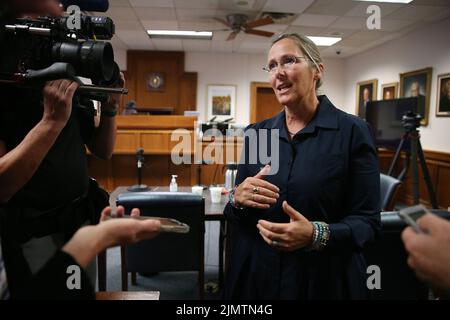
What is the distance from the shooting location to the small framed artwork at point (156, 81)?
5.96 m

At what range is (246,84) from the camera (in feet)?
20.4

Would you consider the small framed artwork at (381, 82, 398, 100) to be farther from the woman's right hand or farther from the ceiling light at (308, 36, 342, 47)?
the ceiling light at (308, 36, 342, 47)

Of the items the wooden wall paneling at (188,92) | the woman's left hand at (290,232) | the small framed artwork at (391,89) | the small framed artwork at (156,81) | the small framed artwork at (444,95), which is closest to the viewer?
the woman's left hand at (290,232)

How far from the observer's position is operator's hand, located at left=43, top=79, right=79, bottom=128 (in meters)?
0.40

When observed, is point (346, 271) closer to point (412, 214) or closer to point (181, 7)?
point (412, 214)

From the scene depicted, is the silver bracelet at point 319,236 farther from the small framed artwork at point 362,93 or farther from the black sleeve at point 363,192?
the small framed artwork at point 362,93

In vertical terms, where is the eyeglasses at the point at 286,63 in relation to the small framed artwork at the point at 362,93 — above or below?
below

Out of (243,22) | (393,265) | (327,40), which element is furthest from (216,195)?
(327,40)

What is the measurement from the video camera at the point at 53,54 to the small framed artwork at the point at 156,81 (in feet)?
18.9

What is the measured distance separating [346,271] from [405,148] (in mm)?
293

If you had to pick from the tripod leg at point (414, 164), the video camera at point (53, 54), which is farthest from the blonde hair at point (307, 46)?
the video camera at point (53, 54)

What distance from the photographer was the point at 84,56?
1.34ft

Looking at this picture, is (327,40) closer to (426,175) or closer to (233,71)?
(233,71)
